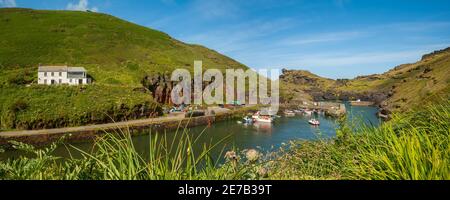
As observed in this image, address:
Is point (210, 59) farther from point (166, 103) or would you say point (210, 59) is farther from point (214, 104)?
point (166, 103)

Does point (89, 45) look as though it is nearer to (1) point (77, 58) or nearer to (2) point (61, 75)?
(1) point (77, 58)

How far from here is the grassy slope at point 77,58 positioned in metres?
49.8

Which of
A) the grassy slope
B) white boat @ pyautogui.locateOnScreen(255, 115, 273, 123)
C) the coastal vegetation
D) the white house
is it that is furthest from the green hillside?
the coastal vegetation

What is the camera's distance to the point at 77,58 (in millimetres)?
90188

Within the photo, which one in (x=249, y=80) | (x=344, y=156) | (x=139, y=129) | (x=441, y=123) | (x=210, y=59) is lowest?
(x=139, y=129)

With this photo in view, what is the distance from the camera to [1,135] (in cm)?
3834

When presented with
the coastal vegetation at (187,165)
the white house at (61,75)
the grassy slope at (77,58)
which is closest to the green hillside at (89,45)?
the grassy slope at (77,58)

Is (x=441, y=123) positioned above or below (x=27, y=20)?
below

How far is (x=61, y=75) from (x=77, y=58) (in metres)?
23.6

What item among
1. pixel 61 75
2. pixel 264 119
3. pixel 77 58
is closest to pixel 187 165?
pixel 264 119

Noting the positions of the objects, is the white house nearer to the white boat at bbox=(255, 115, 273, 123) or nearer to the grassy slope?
the grassy slope

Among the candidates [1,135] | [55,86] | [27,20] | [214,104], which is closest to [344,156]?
[1,135]
